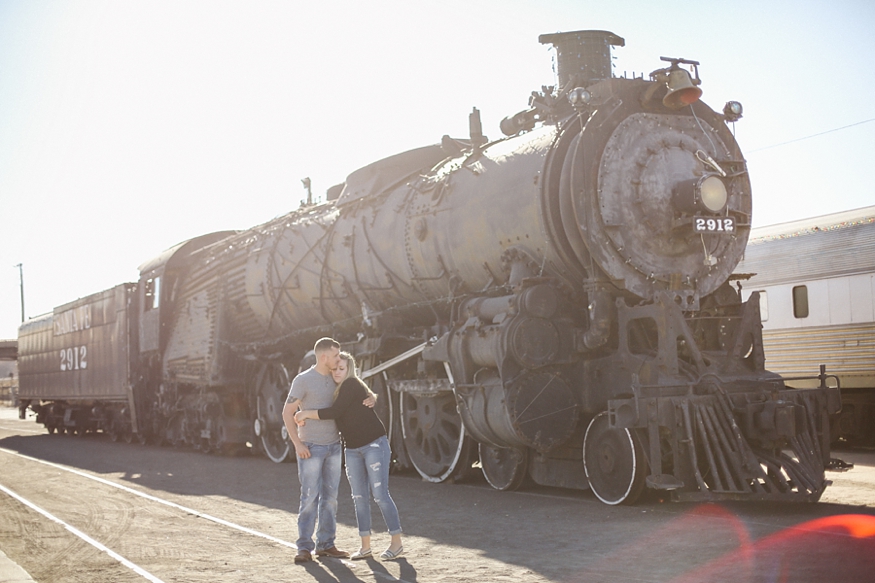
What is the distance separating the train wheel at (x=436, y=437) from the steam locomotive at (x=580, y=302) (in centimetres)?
3

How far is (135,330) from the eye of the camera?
21391mm

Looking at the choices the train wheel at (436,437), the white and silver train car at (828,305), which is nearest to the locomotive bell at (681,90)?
the train wheel at (436,437)

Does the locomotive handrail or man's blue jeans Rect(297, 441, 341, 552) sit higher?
the locomotive handrail

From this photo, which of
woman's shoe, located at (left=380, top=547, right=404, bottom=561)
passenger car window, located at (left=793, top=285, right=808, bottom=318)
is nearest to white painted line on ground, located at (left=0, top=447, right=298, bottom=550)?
woman's shoe, located at (left=380, top=547, right=404, bottom=561)

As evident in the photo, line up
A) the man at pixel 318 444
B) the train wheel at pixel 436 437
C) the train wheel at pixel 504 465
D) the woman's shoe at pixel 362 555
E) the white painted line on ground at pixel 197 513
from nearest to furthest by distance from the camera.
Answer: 1. the white painted line on ground at pixel 197 513
2. the woman's shoe at pixel 362 555
3. the man at pixel 318 444
4. the train wheel at pixel 504 465
5. the train wheel at pixel 436 437

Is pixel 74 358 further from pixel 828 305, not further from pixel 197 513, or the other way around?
pixel 828 305

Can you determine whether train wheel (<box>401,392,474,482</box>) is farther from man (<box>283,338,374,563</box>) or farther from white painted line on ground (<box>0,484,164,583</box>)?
white painted line on ground (<box>0,484,164,583</box>)

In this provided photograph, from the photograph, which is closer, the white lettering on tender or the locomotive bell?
the locomotive bell

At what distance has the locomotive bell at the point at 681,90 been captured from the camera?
9.31 m

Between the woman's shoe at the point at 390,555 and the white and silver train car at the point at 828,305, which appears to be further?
the white and silver train car at the point at 828,305

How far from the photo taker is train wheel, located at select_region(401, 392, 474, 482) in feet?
35.6

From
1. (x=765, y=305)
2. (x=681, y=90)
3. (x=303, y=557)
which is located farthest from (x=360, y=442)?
(x=765, y=305)

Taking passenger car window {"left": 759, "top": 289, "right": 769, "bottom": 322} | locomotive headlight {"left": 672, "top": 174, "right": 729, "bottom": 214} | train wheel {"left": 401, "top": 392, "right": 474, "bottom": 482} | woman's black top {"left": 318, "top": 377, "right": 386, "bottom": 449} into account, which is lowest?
train wheel {"left": 401, "top": 392, "right": 474, "bottom": 482}

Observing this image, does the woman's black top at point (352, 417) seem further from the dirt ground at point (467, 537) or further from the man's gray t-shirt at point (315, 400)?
the dirt ground at point (467, 537)
